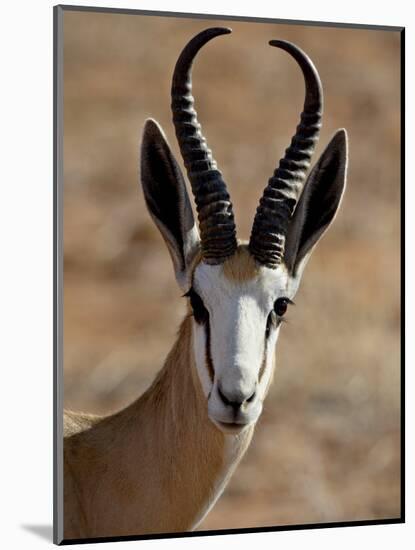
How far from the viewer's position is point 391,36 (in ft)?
26.3

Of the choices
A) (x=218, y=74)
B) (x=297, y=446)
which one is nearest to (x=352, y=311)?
(x=297, y=446)

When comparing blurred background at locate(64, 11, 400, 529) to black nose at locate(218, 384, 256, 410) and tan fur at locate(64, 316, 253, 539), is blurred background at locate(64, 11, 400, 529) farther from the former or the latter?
black nose at locate(218, 384, 256, 410)

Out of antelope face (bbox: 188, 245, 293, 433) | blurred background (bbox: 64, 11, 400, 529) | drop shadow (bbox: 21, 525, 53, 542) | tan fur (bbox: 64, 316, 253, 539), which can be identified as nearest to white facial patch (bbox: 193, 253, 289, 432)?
antelope face (bbox: 188, 245, 293, 433)

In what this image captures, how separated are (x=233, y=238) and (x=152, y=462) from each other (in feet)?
3.31

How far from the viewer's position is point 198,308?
21.6 ft

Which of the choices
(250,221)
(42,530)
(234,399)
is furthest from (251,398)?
(250,221)

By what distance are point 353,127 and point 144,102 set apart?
1116mm

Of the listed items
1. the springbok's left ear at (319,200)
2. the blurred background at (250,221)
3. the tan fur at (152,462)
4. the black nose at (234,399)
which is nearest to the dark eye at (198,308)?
the tan fur at (152,462)

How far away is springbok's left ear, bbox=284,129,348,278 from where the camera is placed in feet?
22.6

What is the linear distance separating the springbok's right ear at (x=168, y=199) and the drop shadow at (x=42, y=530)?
4.21ft

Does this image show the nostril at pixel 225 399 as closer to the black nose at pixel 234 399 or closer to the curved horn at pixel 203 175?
the black nose at pixel 234 399

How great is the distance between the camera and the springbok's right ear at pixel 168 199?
22.1 feet

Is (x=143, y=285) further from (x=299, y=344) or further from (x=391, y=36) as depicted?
(x=391, y=36)

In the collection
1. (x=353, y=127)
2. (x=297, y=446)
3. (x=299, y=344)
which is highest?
(x=353, y=127)
